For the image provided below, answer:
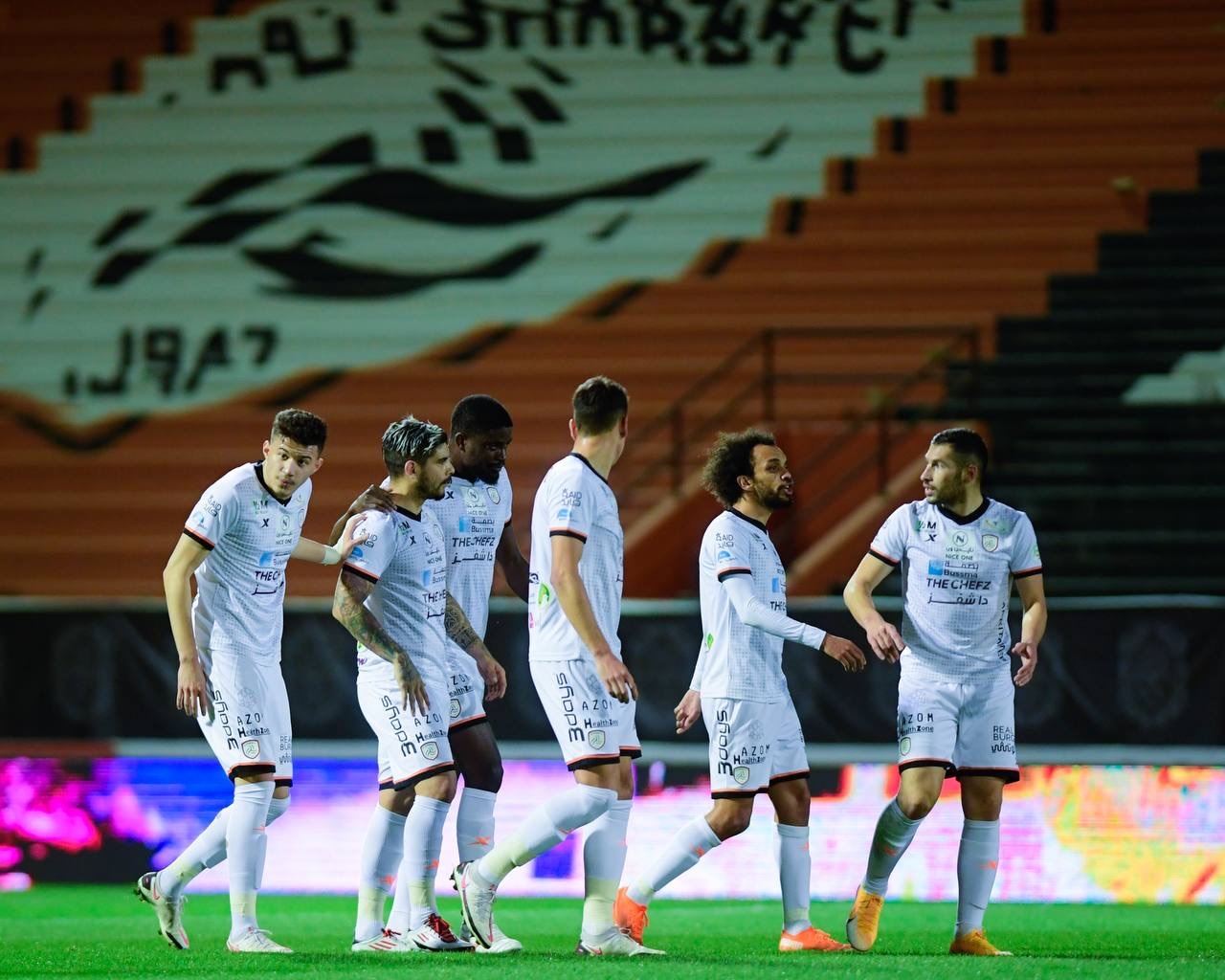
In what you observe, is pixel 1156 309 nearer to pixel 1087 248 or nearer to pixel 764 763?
pixel 1087 248

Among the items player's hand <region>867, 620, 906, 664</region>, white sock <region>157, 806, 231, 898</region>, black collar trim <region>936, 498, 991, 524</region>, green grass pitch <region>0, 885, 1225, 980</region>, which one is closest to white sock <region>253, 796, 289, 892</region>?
white sock <region>157, 806, 231, 898</region>

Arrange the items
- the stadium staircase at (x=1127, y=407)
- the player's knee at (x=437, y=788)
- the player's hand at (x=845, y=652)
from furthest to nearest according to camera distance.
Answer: the stadium staircase at (x=1127, y=407) < the player's knee at (x=437, y=788) < the player's hand at (x=845, y=652)

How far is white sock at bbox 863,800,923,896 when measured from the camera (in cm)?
656

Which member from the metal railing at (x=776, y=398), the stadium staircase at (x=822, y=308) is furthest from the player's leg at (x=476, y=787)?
the stadium staircase at (x=822, y=308)

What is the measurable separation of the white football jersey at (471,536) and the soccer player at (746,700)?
78cm

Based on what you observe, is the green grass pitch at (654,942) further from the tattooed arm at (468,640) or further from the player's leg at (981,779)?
the tattooed arm at (468,640)

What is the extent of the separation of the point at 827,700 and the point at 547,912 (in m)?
1.99

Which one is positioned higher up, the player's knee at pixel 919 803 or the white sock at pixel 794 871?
the player's knee at pixel 919 803

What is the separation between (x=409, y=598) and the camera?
21.2ft

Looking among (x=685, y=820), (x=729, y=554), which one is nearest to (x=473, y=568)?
(x=729, y=554)

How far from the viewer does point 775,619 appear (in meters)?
6.39

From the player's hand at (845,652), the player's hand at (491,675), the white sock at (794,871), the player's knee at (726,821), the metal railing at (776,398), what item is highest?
the metal railing at (776,398)

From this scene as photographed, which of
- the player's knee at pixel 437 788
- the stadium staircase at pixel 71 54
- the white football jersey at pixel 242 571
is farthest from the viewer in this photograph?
the stadium staircase at pixel 71 54

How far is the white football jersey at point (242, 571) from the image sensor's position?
254 inches
